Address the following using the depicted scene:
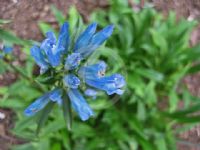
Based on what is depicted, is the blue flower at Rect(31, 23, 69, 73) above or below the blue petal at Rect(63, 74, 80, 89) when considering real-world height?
above

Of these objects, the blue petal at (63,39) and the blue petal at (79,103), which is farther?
the blue petal at (79,103)

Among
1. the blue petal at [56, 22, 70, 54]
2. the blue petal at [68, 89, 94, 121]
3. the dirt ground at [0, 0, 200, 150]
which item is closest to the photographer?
the blue petal at [56, 22, 70, 54]

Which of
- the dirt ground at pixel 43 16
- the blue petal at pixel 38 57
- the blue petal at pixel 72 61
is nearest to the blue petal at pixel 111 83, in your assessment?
the blue petal at pixel 72 61

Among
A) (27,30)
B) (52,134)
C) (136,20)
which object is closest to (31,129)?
(52,134)

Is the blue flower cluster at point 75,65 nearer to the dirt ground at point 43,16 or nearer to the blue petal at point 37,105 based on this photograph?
the blue petal at point 37,105

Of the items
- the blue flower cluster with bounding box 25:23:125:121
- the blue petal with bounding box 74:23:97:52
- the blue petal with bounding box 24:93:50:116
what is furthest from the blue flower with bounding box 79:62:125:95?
the blue petal with bounding box 24:93:50:116

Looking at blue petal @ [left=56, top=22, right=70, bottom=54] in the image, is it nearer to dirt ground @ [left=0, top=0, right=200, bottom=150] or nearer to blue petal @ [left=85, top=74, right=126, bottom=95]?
blue petal @ [left=85, top=74, right=126, bottom=95]
